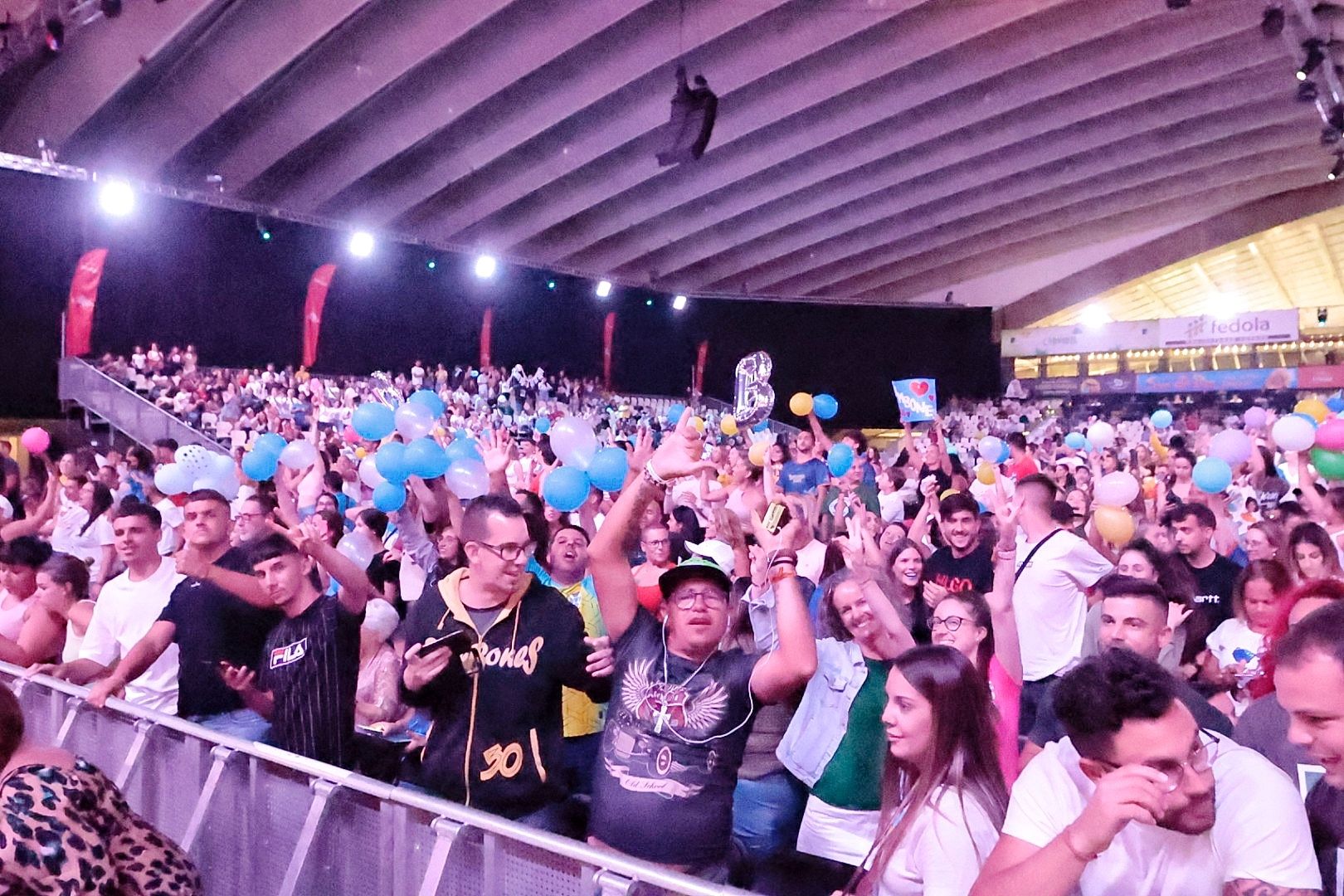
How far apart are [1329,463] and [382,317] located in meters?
15.5

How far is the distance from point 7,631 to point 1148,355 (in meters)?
25.0

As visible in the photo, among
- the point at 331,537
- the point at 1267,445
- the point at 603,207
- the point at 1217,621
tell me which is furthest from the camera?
the point at 603,207

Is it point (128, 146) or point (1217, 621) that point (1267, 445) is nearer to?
point (1217, 621)

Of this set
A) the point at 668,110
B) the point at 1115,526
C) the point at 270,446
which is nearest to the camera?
the point at 1115,526

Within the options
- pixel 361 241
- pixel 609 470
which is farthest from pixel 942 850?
pixel 361 241

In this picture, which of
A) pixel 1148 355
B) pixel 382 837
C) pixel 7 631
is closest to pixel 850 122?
pixel 1148 355

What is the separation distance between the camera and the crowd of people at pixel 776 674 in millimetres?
1484

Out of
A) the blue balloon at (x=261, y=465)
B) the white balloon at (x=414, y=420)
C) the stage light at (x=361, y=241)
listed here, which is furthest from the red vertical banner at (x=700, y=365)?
the white balloon at (x=414, y=420)

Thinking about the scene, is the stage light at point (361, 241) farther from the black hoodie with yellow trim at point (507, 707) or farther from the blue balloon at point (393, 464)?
the black hoodie with yellow trim at point (507, 707)

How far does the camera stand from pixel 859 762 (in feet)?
8.84

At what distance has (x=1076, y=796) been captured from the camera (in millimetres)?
1522

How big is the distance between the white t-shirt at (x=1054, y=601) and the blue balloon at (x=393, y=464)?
106 inches

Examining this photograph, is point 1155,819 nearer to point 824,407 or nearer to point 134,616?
point 134,616

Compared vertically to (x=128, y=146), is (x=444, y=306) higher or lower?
lower
